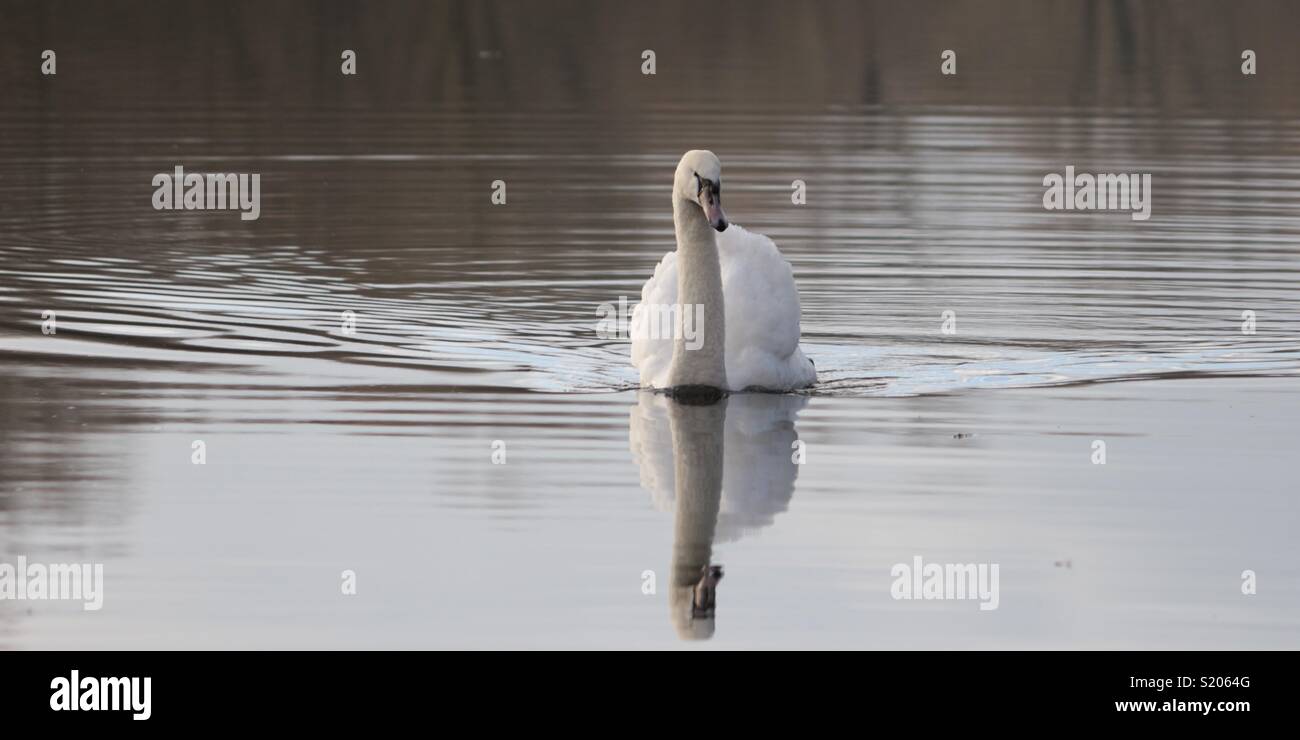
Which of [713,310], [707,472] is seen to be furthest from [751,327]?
[707,472]

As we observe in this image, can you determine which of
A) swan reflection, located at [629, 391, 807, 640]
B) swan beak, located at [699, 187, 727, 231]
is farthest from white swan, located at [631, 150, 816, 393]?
swan reflection, located at [629, 391, 807, 640]

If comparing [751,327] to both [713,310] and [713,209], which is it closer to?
[713,310]

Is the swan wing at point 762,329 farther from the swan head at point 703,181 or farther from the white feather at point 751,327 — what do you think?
the swan head at point 703,181

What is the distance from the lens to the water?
964 cm

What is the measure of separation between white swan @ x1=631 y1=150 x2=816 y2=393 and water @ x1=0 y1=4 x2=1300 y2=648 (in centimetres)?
27

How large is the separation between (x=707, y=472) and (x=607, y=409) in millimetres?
1954

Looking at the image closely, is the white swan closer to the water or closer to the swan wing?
the swan wing

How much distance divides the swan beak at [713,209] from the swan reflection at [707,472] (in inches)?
A: 42.4

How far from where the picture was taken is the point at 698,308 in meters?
14.1

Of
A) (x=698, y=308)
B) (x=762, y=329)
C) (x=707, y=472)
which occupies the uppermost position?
(x=698, y=308)

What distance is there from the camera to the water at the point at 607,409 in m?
9.64

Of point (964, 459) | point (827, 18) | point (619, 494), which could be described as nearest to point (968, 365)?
point (964, 459)

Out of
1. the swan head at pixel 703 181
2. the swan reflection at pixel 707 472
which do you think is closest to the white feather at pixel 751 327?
the swan reflection at pixel 707 472
